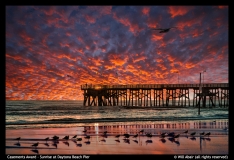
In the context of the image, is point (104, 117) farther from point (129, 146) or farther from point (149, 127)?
point (129, 146)

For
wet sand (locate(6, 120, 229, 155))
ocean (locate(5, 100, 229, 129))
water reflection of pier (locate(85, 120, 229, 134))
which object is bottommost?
Answer: ocean (locate(5, 100, 229, 129))

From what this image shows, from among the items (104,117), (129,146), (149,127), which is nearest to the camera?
(129,146)

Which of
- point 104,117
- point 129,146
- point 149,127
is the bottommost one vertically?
point 104,117

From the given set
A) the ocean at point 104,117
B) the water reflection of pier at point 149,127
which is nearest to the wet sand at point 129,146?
the water reflection of pier at point 149,127

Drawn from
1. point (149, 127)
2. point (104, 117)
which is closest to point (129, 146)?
point (149, 127)

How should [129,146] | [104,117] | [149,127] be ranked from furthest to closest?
[104,117] < [149,127] < [129,146]

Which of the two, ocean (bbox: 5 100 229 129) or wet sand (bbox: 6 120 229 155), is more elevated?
wet sand (bbox: 6 120 229 155)

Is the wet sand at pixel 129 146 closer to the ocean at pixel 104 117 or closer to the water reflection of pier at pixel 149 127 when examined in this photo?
the water reflection of pier at pixel 149 127

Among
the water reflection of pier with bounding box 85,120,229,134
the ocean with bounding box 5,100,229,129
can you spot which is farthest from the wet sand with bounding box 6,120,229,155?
the ocean with bounding box 5,100,229,129

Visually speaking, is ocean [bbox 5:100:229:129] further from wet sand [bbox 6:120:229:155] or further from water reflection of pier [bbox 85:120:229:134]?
wet sand [bbox 6:120:229:155]

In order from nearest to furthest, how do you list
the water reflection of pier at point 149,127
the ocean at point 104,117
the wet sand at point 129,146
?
1. the wet sand at point 129,146
2. the water reflection of pier at point 149,127
3. the ocean at point 104,117
